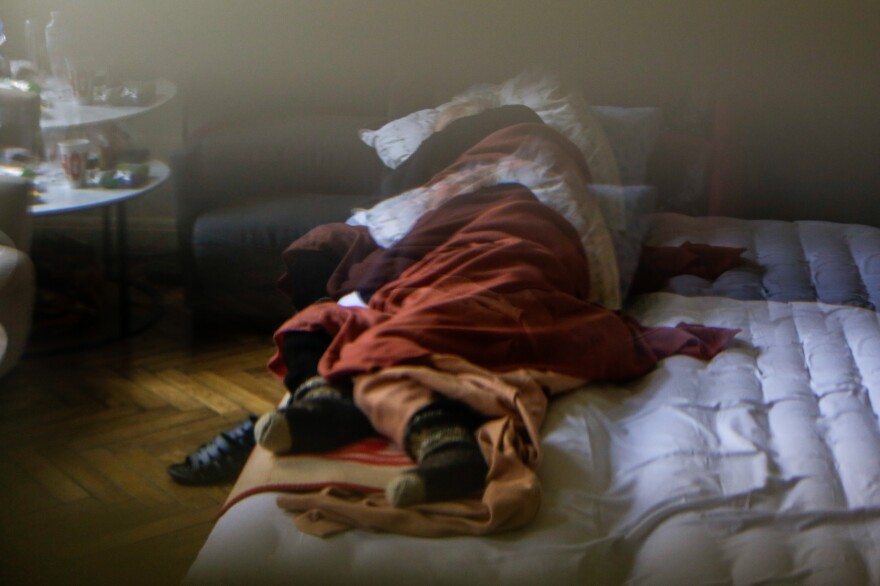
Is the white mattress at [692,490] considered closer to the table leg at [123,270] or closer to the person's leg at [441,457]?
the person's leg at [441,457]

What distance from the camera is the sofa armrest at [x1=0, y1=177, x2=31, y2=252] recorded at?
440mm

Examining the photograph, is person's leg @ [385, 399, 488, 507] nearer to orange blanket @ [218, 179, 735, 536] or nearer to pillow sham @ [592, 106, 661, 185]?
orange blanket @ [218, 179, 735, 536]

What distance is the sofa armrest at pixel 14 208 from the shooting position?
44cm

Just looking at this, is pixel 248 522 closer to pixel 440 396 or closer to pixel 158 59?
pixel 440 396

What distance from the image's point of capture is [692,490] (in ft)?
1.93

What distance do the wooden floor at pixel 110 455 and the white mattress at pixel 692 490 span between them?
36 millimetres

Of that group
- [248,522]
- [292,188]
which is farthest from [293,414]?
[292,188]

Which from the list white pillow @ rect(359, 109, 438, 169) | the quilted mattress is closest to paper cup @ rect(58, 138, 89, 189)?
white pillow @ rect(359, 109, 438, 169)

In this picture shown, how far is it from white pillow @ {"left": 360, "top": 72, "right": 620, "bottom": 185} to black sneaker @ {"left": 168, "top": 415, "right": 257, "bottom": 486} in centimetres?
26

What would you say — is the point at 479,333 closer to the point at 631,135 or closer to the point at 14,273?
the point at 631,135

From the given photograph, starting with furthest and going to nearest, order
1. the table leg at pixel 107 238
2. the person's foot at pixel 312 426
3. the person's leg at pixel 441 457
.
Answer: the person's foot at pixel 312 426, the person's leg at pixel 441 457, the table leg at pixel 107 238

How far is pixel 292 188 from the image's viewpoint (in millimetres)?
496

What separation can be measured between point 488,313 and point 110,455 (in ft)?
0.96

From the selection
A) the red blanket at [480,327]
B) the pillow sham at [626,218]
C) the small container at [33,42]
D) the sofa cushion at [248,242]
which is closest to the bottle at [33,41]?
the small container at [33,42]
